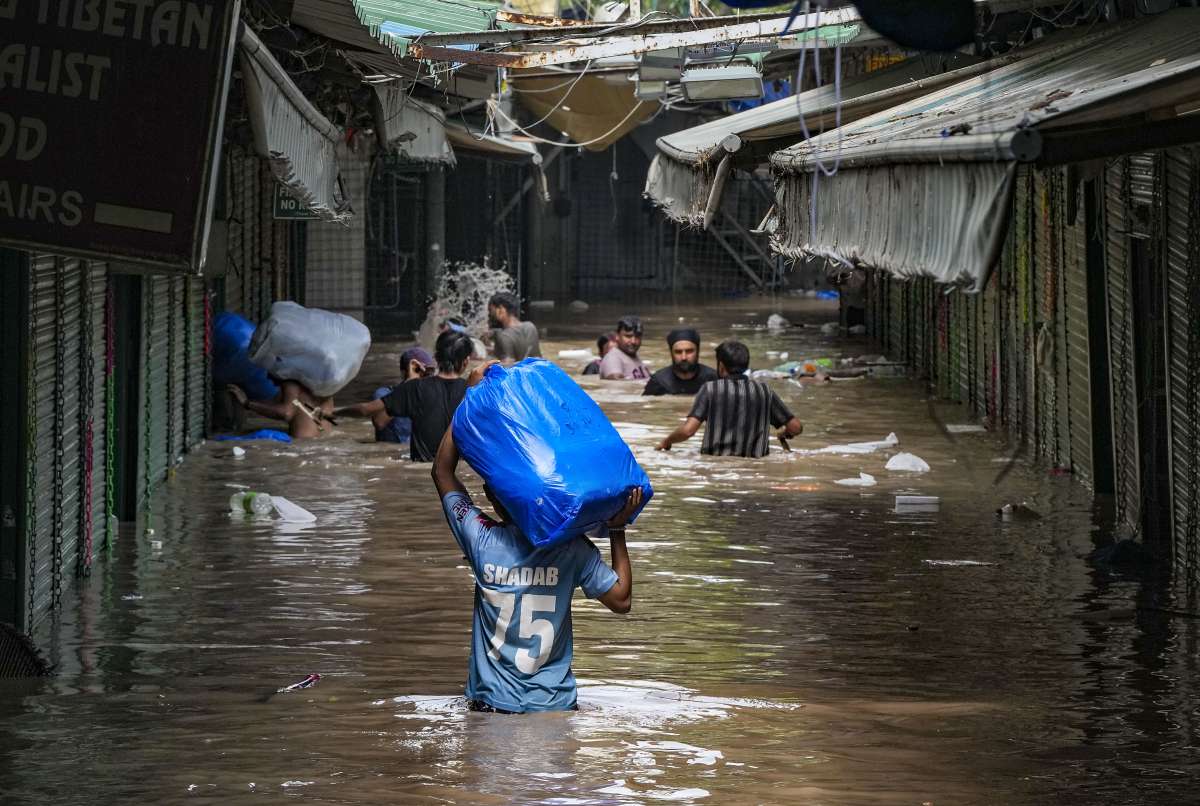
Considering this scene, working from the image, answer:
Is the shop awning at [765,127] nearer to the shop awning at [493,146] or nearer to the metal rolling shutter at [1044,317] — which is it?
the metal rolling shutter at [1044,317]

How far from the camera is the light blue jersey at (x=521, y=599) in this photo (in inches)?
256

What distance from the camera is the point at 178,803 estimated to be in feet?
19.2

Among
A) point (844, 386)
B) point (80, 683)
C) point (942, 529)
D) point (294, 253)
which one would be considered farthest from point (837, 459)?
point (294, 253)

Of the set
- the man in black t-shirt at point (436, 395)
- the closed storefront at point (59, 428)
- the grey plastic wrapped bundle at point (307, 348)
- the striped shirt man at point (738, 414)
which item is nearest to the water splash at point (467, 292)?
the grey plastic wrapped bundle at point (307, 348)

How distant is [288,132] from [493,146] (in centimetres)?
1635

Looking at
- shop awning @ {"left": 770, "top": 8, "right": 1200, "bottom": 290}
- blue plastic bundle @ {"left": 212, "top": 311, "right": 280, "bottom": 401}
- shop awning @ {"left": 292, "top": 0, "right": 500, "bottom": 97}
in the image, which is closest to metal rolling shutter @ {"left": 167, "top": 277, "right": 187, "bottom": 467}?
blue plastic bundle @ {"left": 212, "top": 311, "right": 280, "bottom": 401}

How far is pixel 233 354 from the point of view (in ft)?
54.1

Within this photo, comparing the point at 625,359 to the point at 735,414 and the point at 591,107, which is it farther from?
the point at 591,107

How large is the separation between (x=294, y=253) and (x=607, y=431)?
1793 cm

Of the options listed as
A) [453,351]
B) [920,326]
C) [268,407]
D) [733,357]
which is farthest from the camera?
[920,326]

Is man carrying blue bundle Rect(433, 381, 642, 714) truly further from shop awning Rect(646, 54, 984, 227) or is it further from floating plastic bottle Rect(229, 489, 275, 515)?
floating plastic bottle Rect(229, 489, 275, 515)

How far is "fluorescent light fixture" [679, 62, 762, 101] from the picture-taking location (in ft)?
55.6

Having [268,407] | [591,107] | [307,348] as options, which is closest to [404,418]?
[307,348]

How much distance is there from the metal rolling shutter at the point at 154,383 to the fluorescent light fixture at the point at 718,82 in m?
5.72
